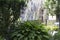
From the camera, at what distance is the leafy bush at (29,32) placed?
17.1 ft

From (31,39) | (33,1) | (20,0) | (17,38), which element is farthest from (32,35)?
(33,1)

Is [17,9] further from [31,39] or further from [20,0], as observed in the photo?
[31,39]

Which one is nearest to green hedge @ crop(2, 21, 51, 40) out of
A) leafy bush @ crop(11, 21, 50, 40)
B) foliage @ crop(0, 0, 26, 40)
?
leafy bush @ crop(11, 21, 50, 40)

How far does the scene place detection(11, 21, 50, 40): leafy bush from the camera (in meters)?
5.22

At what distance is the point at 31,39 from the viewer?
5152mm

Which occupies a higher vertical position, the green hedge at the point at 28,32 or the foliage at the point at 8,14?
the foliage at the point at 8,14

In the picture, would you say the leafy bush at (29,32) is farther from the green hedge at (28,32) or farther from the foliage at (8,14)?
the foliage at (8,14)

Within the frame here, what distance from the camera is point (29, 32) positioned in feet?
17.4

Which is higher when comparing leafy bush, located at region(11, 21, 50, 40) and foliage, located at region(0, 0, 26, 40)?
foliage, located at region(0, 0, 26, 40)

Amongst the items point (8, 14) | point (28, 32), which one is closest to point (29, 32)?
point (28, 32)

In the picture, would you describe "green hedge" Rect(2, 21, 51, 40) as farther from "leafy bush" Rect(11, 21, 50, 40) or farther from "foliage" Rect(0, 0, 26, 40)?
"foliage" Rect(0, 0, 26, 40)

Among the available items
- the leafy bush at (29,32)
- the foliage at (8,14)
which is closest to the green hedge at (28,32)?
the leafy bush at (29,32)

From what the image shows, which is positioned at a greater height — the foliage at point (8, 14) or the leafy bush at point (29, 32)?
the foliage at point (8, 14)

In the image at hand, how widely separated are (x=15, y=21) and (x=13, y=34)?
0.60 m
